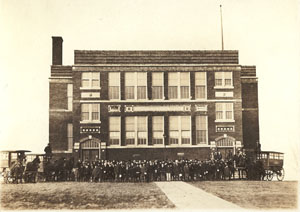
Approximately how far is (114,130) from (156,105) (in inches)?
124

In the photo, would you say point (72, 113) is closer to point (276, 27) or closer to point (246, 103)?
point (246, 103)

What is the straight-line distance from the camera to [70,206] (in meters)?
18.5

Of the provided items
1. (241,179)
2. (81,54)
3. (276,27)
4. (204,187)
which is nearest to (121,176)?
(204,187)

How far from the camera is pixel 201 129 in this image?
29.1 m

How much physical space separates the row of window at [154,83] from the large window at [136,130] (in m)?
1.41

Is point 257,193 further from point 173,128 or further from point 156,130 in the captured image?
point 156,130

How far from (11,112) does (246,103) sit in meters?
15.3

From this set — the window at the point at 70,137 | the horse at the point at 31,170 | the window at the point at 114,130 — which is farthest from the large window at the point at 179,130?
the horse at the point at 31,170

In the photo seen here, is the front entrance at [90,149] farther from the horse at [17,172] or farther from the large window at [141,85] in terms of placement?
the horse at [17,172]

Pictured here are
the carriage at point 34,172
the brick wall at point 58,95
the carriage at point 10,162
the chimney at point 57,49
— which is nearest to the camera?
the carriage at point 10,162

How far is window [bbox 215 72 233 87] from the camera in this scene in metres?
29.4

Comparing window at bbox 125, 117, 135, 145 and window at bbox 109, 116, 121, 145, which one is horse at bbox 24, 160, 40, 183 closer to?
window at bbox 109, 116, 121, 145

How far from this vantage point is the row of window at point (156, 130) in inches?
1155

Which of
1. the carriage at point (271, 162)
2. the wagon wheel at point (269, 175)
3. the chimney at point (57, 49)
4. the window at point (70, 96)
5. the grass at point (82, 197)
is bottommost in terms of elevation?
the grass at point (82, 197)
